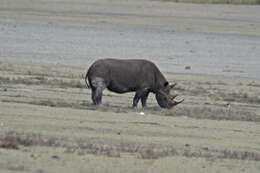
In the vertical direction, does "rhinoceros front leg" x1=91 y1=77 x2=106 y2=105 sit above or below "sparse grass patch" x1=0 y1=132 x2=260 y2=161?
A: below

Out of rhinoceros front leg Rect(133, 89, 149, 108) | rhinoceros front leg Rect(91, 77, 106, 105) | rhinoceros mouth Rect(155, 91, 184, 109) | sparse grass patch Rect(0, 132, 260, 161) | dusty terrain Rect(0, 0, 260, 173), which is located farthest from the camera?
rhinoceros mouth Rect(155, 91, 184, 109)

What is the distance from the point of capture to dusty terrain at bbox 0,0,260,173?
40.9 feet

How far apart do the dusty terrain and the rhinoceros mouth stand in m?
0.23

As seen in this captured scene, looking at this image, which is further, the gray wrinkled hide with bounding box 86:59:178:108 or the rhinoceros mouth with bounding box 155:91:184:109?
the rhinoceros mouth with bounding box 155:91:184:109

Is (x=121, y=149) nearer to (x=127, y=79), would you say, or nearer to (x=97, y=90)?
(x=97, y=90)

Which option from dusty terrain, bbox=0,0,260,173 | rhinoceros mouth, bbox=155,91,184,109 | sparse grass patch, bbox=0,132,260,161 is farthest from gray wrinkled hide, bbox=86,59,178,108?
sparse grass patch, bbox=0,132,260,161

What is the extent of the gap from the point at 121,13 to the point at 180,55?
14.8 meters

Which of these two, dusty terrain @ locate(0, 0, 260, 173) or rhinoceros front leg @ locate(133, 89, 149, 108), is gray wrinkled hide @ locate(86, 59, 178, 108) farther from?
dusty terrain @ locate(0, 0, 260, 173)

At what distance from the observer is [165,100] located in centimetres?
2023

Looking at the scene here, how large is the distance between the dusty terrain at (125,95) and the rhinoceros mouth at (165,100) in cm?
23

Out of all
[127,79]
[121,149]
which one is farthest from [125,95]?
[121,149]

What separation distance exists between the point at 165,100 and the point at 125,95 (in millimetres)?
2359

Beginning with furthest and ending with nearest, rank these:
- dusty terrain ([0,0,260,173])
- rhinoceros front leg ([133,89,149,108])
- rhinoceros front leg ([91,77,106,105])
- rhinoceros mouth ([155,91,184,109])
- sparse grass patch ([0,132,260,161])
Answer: rhinoceros mouth ([155,91,184,109]) < rhinoceros front leg ([133,89,149,108]) < rhinoceros front leg ([91,77,106,105]) < sparse grass patch ([0,132,260,161]) < dusty terrain ([0,0,260,173])

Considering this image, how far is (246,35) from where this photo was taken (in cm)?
3988
